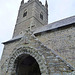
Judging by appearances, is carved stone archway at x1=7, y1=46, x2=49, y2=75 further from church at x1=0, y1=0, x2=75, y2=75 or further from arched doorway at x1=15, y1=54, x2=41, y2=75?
arched doorway at x1=15, y1=54, x2=41, y2=75

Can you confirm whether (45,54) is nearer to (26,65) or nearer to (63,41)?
(63,41)

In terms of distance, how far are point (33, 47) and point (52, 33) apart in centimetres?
331

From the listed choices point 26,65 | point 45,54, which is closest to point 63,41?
point 45,54

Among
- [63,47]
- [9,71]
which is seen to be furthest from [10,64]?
[63,47]

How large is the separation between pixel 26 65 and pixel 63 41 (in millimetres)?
3742

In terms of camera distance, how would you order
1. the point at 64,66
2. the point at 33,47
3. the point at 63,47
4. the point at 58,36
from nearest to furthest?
1. the point at 64,66
2. the point at 33,47
3. the point at 63,47
4. the point at 58,36

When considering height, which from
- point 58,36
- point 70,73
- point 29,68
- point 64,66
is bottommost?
point 29,68

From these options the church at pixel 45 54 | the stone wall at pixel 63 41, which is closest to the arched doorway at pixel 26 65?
the church at pixel 45 54

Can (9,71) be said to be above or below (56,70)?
below

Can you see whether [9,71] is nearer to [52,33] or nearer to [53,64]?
[53,64]

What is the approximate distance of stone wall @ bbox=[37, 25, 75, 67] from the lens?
594 cm

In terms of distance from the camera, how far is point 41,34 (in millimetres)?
8305

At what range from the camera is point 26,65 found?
6.69m

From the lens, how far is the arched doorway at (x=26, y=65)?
544 cm
